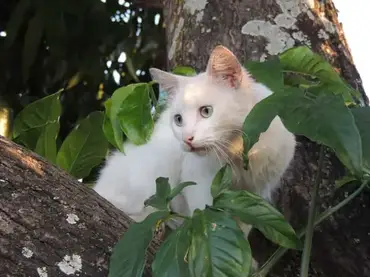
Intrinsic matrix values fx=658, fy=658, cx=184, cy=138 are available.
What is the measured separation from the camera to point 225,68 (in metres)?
1.15

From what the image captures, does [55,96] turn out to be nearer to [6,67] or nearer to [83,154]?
[83,154]

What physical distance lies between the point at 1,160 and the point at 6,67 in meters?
1.39

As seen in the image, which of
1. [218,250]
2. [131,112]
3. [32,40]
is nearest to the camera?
[218,250]

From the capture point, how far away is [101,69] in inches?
89.4

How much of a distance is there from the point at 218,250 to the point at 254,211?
11cm

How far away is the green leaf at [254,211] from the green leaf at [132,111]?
0.21 metres

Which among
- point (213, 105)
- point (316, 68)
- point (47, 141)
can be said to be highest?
point (316, 68)

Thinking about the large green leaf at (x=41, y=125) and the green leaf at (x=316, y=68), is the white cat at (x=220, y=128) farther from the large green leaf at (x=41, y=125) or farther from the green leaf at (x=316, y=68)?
the large green leaf at (x=41, y=125)

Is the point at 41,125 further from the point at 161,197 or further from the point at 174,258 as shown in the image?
the point at 174,258

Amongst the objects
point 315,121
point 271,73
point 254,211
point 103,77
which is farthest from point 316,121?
point 103,77

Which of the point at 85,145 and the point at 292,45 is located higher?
the point at 292,45

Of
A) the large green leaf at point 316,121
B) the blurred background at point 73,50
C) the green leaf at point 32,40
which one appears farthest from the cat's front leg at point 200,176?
the green leaf at point 32,40

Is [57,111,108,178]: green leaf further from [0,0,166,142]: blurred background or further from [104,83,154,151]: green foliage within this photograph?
[0,0,166,142]: blurred background

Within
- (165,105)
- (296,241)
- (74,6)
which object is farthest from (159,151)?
(74,6)
